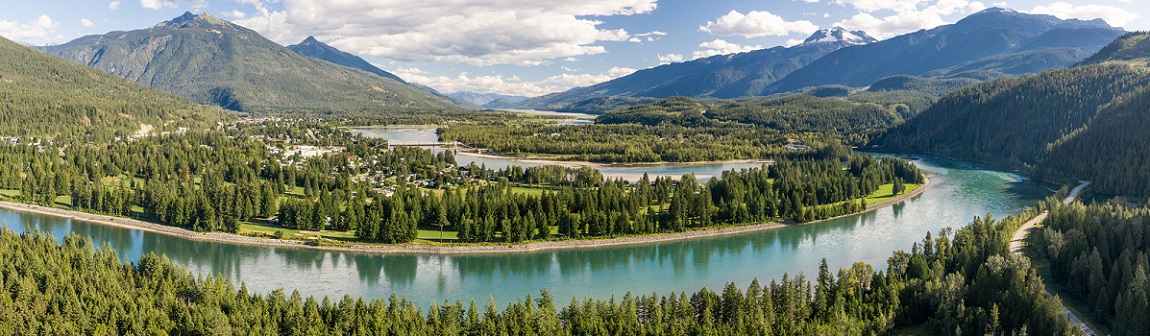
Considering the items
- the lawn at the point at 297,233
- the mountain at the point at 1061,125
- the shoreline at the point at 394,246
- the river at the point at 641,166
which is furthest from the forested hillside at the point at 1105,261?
the river at the point at 641,166

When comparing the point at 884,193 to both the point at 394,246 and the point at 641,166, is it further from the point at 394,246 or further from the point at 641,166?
the point at 394,246

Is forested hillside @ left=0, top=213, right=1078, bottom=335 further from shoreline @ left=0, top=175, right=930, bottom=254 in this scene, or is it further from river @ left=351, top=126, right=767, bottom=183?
river @ left=351, top=126, right=767, bottom=183

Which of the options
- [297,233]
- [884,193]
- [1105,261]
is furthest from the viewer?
[884,193]

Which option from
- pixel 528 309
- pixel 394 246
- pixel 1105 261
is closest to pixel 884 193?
pixel 1105 261

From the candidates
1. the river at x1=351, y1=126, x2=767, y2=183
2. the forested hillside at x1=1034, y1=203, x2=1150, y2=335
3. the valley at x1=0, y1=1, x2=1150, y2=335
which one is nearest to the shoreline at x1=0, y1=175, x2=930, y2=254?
the valley at x1=0, y1=1, x2=1150, y2=335

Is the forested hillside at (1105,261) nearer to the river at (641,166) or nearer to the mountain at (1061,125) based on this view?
the mountain at (1061,125)
